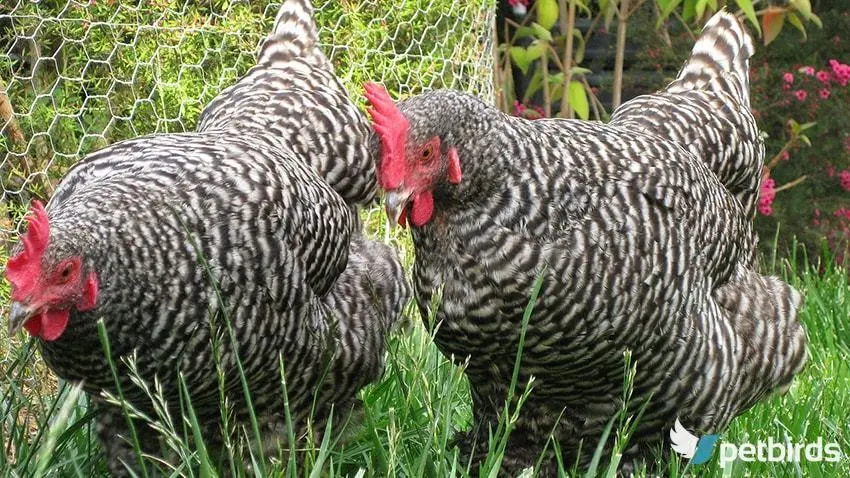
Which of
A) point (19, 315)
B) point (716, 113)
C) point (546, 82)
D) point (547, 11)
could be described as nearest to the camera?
point (19, 315)

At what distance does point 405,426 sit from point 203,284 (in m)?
0.84

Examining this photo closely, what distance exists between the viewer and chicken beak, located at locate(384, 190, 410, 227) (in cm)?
244

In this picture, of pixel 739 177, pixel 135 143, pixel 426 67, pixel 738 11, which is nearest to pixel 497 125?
pixel 135 143

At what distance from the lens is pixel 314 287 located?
293 cm

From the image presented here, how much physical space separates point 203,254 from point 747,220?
1.71 m

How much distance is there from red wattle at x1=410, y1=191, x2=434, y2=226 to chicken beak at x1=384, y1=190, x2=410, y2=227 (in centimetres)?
7

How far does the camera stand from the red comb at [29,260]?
2303 mm

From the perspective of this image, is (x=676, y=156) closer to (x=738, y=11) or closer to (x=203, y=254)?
(x=203, y=254)

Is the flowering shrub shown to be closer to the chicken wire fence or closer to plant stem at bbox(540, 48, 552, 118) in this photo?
plant stem at bbox(540, 48, 552, 118)

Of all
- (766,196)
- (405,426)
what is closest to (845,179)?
(766,196)

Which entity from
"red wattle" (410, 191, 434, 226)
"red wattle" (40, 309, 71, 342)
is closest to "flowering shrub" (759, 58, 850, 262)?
"red wattle" (410, 191, 434, 226)

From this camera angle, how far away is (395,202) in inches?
96.1

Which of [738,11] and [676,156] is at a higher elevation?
[676,156]

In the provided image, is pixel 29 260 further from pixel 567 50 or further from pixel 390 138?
pixel 567 50
